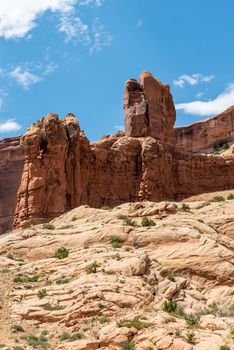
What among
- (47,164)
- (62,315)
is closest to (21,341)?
(62,315)

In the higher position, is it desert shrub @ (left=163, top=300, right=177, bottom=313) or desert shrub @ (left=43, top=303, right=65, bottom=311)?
desert shrub @ (left=43, top=303, right=65, bottom=311)

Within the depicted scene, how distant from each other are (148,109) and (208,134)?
4406cm

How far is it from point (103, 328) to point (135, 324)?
49.9 inches

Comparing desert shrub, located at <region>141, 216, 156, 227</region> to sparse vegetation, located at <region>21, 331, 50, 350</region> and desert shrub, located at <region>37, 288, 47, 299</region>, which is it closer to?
desert shrub, located at <region>37, 288, 47, 299</region>

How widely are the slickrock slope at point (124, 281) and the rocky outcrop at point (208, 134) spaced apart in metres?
66.3

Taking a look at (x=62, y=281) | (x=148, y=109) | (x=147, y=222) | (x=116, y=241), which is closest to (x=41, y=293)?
(x=62, y=281)

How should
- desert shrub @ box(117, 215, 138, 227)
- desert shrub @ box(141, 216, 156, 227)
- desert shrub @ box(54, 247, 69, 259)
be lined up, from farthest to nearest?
desert shrub @ box(117, 215, 138, 227), desert shrub @ box(141, 216, 156, 227), desert shrub @ box(54, 247, 69, 259)

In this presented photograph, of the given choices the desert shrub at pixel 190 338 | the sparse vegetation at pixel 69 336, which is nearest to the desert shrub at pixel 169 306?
the desert shrub at pixel 190 338

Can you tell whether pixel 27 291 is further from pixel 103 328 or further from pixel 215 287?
pixel 215 287

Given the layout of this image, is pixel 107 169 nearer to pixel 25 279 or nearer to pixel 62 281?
pixel 25 279

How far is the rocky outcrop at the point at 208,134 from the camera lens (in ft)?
350

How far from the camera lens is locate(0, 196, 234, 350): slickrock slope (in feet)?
80.4

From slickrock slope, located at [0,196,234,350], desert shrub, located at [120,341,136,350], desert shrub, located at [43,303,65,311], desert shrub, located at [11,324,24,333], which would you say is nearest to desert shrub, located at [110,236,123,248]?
slickrock slope, located at [0,196,234,350]

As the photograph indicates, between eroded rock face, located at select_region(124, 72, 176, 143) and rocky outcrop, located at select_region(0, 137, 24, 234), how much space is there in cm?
3734
